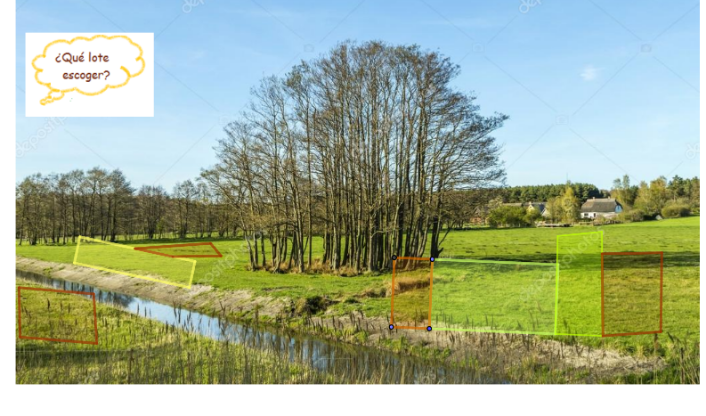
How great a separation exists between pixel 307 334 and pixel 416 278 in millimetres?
6375

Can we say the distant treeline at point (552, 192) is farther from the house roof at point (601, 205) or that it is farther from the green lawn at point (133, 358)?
the green lawn at point (133, 358)

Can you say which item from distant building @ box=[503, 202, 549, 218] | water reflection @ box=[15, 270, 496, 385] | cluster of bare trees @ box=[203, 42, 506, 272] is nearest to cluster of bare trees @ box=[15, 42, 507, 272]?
cluster of bare trees @ box=[203, 42, 506, 272]

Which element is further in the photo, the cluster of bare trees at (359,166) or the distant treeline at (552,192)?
the distant treeline at (552,192)

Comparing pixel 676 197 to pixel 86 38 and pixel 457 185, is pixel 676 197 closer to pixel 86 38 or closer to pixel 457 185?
pixel 457 185

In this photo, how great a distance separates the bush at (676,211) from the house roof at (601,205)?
4.62m

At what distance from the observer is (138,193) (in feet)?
115

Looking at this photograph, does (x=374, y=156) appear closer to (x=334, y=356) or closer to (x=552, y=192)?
(x=334, y=356)

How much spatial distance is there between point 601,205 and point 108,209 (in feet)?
165

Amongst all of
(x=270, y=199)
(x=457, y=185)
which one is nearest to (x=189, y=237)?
(x=270, y=199)

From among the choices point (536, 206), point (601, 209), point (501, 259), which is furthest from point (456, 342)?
point (601, 209)

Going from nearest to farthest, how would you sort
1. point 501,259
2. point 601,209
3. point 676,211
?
point 501,259, point 676,211, point 601,209

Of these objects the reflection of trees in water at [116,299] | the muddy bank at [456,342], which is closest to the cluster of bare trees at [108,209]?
the reflection of trees in water at [116,299]

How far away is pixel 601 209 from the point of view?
5347 centimetres

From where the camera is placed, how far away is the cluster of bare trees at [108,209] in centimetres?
3250
